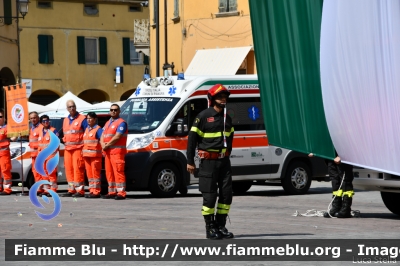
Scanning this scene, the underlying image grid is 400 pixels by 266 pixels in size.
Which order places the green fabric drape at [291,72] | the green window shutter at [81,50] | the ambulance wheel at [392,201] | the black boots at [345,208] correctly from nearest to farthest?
1. the green fabric drape at [291,72]
2. the black boots at [345,208]
3. the ambulance wheel at [392,201]
4. the green window shutter at [81,50]

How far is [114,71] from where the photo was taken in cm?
5994

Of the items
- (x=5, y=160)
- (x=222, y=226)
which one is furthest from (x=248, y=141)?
(x=222, y=226)

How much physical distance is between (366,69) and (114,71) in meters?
48.3

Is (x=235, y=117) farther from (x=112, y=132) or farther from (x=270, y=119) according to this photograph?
(x=270, y=119)

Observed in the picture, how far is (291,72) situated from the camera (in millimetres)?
13742

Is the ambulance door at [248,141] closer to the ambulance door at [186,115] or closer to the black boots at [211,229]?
the ambulance door at [186,115]

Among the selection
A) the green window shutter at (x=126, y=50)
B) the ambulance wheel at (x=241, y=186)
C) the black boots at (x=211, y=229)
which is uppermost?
the green window shutter at (x=126, y=50)

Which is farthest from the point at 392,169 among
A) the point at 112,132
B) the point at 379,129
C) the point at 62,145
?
the point at 62,145

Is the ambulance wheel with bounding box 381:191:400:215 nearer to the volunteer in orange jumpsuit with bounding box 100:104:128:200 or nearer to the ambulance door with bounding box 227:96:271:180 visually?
the ambulance door with bounding box 227:96:271:180

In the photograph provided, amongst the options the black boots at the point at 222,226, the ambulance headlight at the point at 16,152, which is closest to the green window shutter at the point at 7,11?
the ambulance headlight at the point at 16,152

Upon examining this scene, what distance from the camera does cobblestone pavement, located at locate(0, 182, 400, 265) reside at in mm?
12656

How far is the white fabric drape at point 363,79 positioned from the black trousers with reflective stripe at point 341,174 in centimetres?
188

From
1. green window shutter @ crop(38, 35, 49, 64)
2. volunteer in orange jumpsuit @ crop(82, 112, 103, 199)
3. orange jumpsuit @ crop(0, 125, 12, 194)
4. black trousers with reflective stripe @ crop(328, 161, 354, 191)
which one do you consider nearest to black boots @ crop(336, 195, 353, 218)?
black trousers with reflective stripe @ crop(328, 161, 354, 191)

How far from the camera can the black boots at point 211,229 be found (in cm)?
1217
